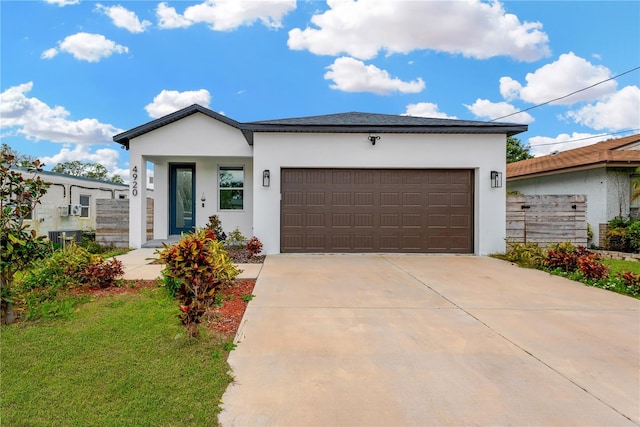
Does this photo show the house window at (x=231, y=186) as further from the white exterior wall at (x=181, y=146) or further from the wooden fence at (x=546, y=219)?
the wooden fence at (x=546, y=219)

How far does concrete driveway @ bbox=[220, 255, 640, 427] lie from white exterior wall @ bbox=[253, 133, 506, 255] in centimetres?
344

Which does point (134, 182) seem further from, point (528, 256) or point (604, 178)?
point (604, 178)

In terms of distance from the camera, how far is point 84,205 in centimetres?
1573

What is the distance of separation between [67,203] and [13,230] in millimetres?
A: 13519

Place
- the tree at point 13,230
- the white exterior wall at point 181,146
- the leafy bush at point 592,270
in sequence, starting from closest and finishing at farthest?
the tree at point 13,230
the leafy bush at point 592,270
the white exterior wall at point 181,146

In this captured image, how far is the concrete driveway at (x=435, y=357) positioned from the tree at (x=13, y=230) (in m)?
2.47

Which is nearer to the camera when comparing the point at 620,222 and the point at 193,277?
the point at 193,277

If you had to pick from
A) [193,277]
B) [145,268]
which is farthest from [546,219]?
[145,268]

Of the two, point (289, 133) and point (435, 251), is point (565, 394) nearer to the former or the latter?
point (435, 251)

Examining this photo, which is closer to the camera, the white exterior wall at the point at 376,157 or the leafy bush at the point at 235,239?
the white exterior wall at the point at 376,157

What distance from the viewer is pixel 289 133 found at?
8500mm

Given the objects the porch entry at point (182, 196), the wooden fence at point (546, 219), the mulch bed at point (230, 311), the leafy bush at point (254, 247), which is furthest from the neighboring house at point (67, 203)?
the wooden fence at point (546, 219)

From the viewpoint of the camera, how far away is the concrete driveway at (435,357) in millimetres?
2107

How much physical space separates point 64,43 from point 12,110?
6929 millimetres
